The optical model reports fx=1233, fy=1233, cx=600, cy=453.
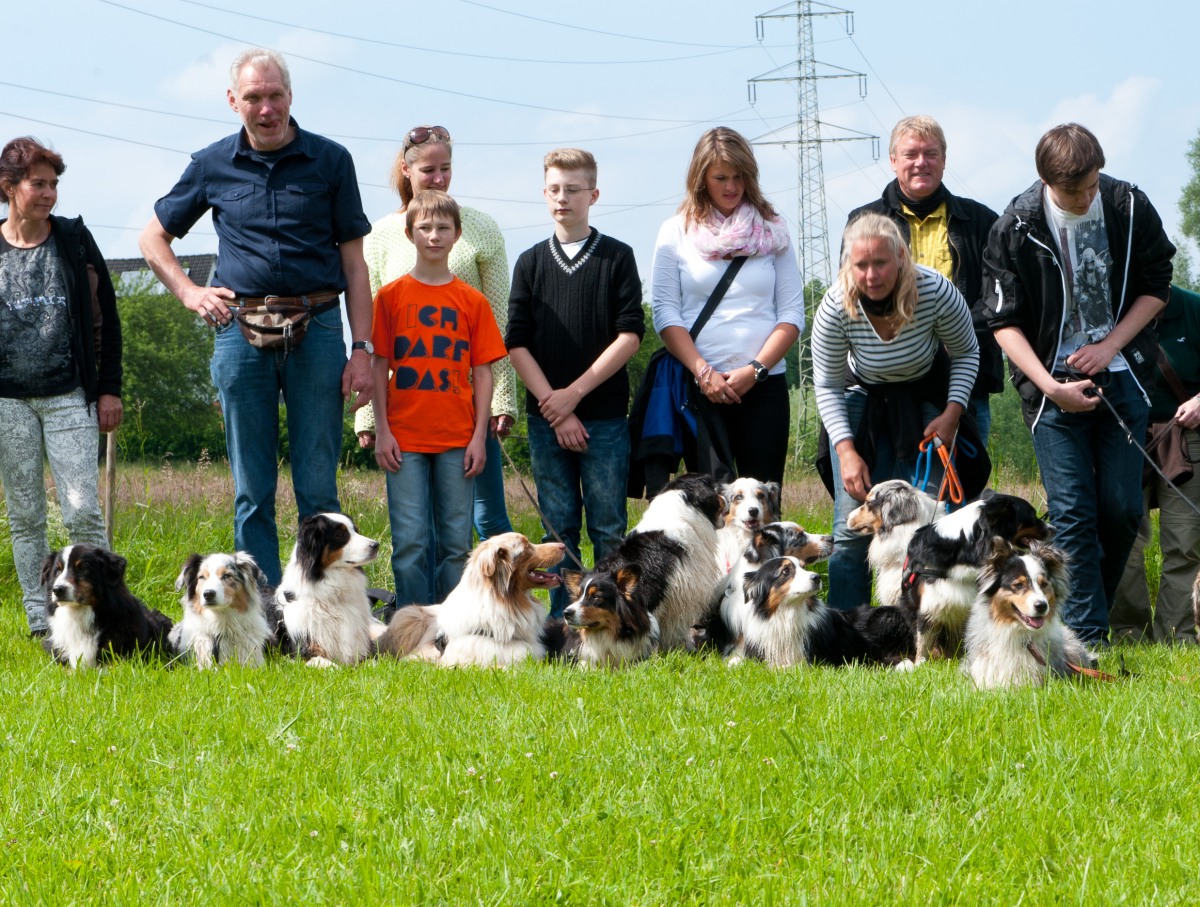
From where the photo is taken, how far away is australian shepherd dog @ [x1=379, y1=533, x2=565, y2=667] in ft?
20.0

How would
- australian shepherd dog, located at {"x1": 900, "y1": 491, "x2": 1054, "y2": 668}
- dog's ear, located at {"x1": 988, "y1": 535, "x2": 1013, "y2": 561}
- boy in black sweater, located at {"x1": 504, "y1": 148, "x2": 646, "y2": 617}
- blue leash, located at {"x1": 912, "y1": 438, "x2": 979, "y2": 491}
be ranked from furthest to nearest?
boy in black sweater, located at {"x1": 504, "y1": 148, "x2": 646, "y2": 617}, blue leash, located at {"x1": 912, "y1": 438, "x2": 979, "y2": 491}, australian shepherd dog, located at {"x1": 900, "y1": 491, "x2": 1054, "y2": 668}, dog's ear, located at {"x1": 988, "y1": 535, "x2": 1013, "y2": 561}

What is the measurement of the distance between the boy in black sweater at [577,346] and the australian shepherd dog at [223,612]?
1.72 meters

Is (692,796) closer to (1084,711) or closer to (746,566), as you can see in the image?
(1084,711)

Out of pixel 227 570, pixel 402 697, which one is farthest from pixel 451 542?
pixel 402 697

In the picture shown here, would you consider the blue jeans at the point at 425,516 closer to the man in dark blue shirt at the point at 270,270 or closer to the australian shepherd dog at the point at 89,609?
the man in dark blue shirt at the point at 270,270

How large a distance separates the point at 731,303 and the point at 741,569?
4.93ft

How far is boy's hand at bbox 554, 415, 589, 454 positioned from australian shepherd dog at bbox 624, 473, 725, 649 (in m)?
0.55

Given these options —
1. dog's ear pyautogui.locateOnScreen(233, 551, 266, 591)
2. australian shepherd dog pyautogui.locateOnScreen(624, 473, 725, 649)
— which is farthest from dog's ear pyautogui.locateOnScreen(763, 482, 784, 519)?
dog's ear pyautogui.locateOnScreen(233, 551, 266, 591)

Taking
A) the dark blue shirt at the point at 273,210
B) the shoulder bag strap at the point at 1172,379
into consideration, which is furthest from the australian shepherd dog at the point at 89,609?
the shoulder bag strap at the point at 1172,379

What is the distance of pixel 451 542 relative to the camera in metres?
6.89

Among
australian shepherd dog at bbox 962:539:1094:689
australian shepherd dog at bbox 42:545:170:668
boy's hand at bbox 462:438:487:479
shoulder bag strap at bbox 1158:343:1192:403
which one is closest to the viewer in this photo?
australian shepherd dog at bbox 962:539:1094:689

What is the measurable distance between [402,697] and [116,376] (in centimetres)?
324

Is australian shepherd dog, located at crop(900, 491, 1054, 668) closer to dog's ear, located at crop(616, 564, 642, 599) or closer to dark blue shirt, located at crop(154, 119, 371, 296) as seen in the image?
dog's ear, located at crop(616, 564, 642, 599)

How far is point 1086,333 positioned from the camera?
20.9 ft
